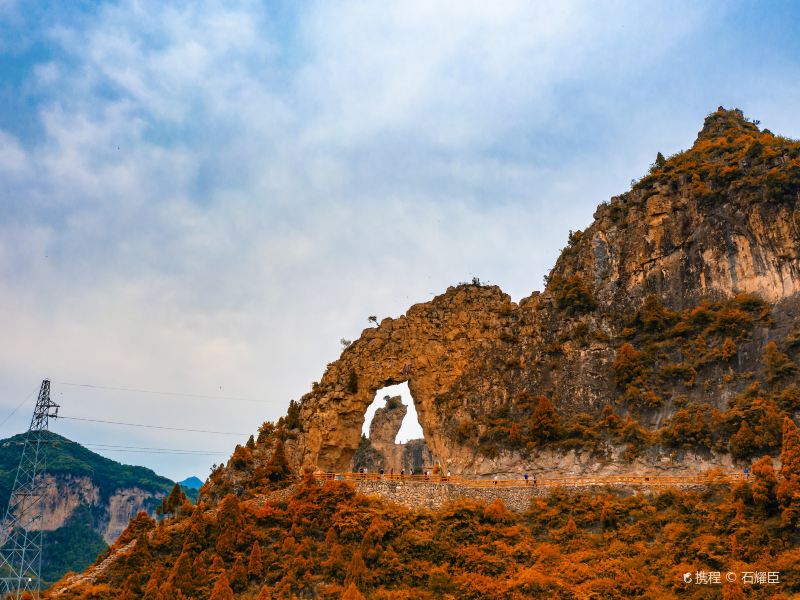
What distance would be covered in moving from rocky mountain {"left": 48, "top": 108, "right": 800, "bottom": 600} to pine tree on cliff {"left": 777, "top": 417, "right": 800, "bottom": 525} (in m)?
0.10

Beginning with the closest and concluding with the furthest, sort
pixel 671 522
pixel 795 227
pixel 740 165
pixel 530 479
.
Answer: pixel 671 522 → pixel 530 479 → pixel 795 227 → pixel 740 165

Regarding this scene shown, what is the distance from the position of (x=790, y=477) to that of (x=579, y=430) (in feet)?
49.8

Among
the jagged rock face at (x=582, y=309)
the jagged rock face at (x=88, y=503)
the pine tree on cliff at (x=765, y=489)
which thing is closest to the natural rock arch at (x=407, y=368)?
the jagged rock face at (x=582, y=309)

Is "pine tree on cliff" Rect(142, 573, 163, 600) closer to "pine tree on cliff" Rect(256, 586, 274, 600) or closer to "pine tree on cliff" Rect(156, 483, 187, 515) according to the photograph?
"pine tree on cliff" Rect(256, 586, 274, 600)

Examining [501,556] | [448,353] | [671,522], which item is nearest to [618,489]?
[671,522]

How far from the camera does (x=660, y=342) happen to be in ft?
165

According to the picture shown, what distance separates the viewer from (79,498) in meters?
124

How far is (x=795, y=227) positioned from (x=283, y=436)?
37.5 meters

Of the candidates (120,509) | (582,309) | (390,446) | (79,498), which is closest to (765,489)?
(582,309)

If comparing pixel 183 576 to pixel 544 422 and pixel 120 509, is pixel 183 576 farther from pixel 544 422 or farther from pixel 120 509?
pixel 120 509

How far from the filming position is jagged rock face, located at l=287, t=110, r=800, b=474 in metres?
49.8

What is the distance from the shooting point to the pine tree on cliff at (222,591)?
33866 millimetres

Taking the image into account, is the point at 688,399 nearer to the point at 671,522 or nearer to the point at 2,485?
the point at 671,522

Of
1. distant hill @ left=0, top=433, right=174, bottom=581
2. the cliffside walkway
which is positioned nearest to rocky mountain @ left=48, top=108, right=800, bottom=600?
the cliffside walkway
